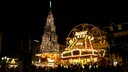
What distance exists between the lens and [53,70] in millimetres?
13602

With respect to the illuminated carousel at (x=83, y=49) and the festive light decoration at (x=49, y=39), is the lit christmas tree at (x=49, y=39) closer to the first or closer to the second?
the festive light decoration at (x=49, y=39)

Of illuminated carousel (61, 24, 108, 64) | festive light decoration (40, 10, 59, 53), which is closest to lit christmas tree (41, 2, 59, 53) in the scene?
festive light decoration (40, 10, 59, 53)

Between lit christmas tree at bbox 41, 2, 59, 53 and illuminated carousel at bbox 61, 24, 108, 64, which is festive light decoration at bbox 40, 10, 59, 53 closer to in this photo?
lit christmas tree at bbox 41, 2, 59, 53

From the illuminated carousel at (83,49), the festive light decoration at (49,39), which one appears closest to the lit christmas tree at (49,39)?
the festive light decoration at (49,39)

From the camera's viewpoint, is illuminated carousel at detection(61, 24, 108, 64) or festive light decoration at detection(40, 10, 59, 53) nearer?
illuminated carousel at detection(61, 24, 108, 64)

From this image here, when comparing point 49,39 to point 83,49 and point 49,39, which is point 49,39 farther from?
point 83,49

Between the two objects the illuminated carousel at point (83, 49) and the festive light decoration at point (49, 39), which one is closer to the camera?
the illuminated carousel at point (83, 49)

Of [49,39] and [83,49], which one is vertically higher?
[49,39]

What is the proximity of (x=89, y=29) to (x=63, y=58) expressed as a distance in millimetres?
6691

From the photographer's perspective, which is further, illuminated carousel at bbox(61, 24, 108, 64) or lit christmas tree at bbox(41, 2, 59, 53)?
lit christmas tree at bbox(41, 2, 59, 53)

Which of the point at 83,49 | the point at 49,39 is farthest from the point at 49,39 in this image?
the point at 83,49

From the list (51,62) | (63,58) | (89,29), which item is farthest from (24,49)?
(51,62)

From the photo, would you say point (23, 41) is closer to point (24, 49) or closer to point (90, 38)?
point (24, 49)

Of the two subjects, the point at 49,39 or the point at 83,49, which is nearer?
the point at 83,49
